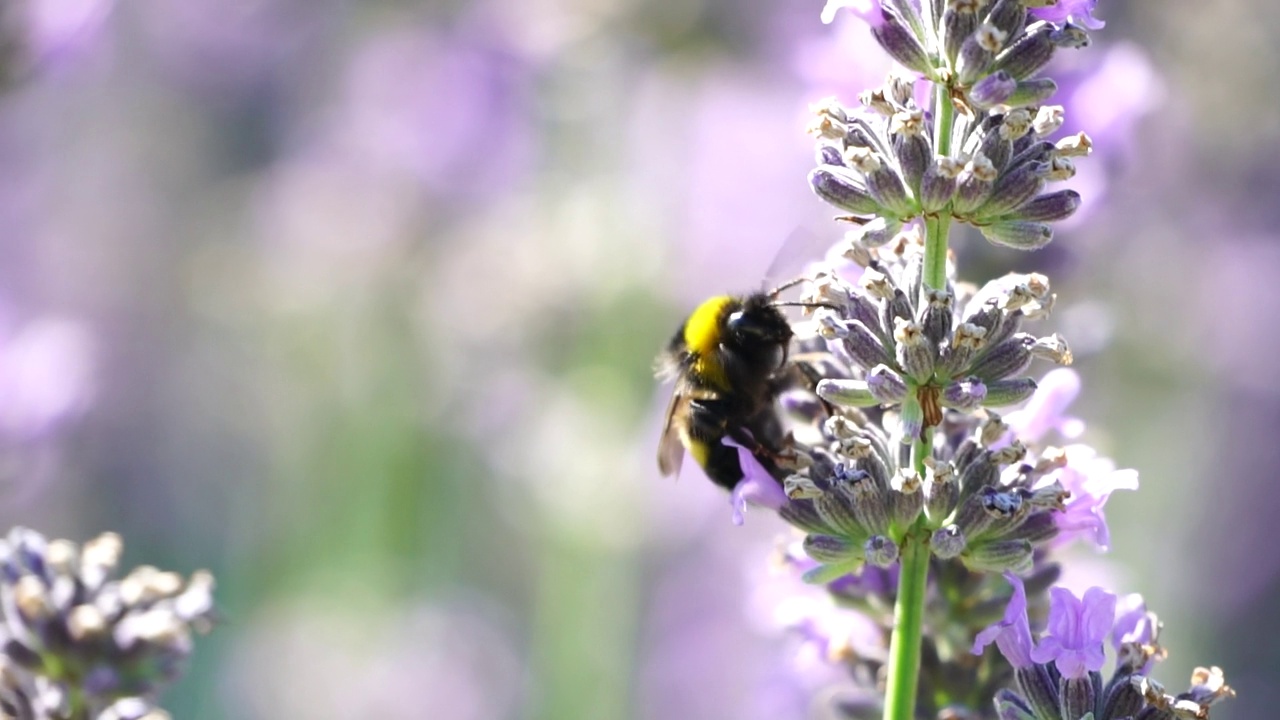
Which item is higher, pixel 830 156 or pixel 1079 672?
pixel 830 156

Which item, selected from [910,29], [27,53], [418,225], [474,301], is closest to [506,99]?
[418,225]

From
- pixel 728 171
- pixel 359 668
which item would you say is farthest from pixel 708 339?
pixel 728 171

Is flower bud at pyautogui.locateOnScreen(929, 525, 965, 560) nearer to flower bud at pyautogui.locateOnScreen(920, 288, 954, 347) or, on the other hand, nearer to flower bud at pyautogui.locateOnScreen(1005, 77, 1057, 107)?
flower bud at pyautogui.locateOnScreen(920, 288, 954, 347)

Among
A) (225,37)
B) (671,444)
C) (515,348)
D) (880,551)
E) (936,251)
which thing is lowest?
(880,551)

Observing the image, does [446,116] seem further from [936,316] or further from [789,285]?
[936,316]

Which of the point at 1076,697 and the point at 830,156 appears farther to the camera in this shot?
the point at 830,156

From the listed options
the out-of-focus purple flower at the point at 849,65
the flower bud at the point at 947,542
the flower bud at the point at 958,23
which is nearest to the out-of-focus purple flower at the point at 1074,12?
the flower bud at the point at 958,23

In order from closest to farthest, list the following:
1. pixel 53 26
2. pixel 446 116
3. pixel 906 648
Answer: pixel 906 648 < pixel 53 26 < pixel 446 116
